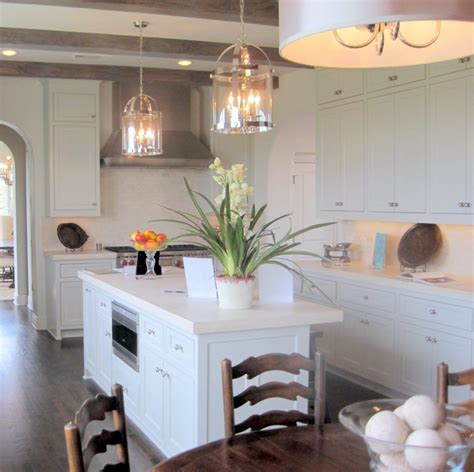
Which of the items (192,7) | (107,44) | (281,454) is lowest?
(281,454)

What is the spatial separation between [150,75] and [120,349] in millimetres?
3908

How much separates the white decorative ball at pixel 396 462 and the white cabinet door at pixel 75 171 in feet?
22.3

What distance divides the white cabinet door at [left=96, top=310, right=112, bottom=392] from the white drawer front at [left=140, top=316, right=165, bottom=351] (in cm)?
88

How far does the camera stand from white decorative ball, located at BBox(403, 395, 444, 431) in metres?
1.59

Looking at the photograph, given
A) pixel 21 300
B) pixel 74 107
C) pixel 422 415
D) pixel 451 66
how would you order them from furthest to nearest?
pixel 21 300
pixel 74 107
pixel 451 66
pixel 422 415

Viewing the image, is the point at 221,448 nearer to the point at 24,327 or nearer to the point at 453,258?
the point at 453,258

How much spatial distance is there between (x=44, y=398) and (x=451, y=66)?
3.96 m

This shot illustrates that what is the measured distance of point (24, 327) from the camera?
8.28m

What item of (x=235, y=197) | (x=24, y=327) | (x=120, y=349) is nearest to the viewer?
(x=235, y=197)

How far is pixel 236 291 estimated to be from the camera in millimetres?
3777

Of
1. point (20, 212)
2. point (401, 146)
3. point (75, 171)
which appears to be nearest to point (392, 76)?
point (401, 146)

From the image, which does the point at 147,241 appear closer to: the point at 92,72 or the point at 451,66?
the point at 451,66

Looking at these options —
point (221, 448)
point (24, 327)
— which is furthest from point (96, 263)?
point (221, 448)

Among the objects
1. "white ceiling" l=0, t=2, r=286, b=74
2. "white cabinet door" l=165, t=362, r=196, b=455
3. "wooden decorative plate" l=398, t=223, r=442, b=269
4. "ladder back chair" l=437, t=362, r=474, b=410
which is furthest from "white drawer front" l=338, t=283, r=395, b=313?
"ladder back chair" l=437, t=362, r=474, b=410
